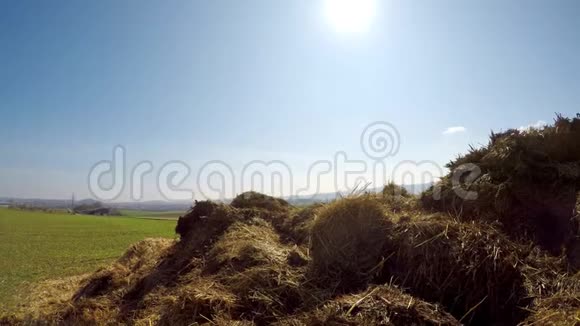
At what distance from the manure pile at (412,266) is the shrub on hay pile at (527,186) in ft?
0.06

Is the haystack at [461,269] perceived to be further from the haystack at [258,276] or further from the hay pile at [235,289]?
the haystack at [258,276]

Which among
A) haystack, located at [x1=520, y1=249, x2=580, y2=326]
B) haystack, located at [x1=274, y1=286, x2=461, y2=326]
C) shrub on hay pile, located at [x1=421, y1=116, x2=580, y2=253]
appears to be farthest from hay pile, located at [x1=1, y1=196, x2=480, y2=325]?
shrub on hay pile, located at [x1=421, y1=116, x2=580, y2=253]

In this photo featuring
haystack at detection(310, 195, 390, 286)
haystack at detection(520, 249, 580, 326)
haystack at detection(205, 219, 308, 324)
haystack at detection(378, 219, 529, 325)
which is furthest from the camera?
haystack at detection(310, 195, 390, 286)

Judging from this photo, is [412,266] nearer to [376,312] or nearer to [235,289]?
[376,312]

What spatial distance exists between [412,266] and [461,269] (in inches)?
21.9

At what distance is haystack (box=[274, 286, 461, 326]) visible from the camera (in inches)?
134

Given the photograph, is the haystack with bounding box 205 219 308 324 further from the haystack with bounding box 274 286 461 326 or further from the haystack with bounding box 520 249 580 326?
the haystack with bounding box 520 249 580 326

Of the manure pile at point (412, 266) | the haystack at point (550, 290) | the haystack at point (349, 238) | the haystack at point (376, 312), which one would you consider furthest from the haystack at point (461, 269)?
the haystack at point (376, 312)

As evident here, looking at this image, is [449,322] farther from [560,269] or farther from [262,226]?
[262,226]

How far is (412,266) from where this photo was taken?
449cm

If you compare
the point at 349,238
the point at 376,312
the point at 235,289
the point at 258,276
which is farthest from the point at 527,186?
the point at 235,289

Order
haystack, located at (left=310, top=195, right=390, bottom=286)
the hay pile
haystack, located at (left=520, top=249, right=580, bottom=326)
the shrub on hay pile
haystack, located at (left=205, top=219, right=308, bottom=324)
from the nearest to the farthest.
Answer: haystack, located at (left=520, top=249, right=580, bottom=326) → the hay pile → haystack, located at (left=205, top=219, right=308, bottom=324) → haystack, located at (left=310, top=195, right=390, bottom=286) → the shrub on hay pile

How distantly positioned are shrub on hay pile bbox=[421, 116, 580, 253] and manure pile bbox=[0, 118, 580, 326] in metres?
0.02

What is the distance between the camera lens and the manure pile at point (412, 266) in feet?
12.4
